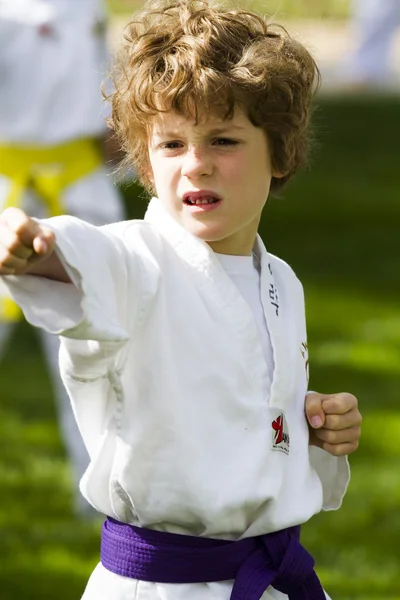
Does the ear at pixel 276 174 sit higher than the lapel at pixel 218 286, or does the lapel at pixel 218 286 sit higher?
the ear at pixel 276 174

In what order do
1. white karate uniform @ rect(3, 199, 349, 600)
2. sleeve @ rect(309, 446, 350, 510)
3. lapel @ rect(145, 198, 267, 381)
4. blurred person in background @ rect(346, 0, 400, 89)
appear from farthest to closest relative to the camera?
1. blurred person in background @ rect(346, 0, 400, 89)
2. sleeve @ rect(309, 446, 350, 510)
3. lapel @ rect(145, 198, 267, 381)
4. white karate uniform @ rect(3, 199, 349, 600)

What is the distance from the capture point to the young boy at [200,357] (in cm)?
246

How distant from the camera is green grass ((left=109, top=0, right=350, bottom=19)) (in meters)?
2.97

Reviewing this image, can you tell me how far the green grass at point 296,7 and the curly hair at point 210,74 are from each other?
0.16m

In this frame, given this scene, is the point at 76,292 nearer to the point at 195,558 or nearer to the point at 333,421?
the point at 195,558

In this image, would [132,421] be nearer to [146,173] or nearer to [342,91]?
[146,173]

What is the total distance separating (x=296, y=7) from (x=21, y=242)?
1260 cm

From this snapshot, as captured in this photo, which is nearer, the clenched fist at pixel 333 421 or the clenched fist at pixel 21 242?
the clenched fist at pixel 21 242

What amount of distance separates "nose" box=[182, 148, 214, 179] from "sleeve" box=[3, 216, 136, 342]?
288mm

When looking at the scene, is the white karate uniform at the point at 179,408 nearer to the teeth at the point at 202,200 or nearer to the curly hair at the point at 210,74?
the teeth at the point at 202,200

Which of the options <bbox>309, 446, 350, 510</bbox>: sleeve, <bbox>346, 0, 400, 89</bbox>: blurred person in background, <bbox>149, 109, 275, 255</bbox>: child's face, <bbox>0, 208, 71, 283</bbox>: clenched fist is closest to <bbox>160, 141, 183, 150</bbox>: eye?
<bbox>149, 109, 275, 255</bbox>: child's face

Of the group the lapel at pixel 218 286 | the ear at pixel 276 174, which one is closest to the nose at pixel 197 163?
the lapel at pixel 218 286

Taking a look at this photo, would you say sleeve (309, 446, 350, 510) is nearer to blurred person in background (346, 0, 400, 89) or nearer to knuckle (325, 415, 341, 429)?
knuckle (325, 415, 341, 429)

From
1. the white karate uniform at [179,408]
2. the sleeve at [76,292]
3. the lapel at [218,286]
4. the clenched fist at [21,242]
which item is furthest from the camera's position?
the lapel at [218,286]
